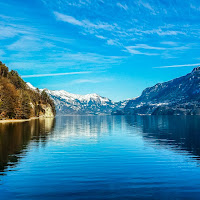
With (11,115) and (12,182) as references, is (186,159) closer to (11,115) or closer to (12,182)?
(12,182)

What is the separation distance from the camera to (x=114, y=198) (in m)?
19.5

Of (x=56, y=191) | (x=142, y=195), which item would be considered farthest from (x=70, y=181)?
(x=142, y=195)

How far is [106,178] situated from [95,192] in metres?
4.99

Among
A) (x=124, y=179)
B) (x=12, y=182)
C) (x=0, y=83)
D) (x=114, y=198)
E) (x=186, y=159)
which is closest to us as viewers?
(x=114, y=198)

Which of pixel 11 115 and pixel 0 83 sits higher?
pixel 0 83

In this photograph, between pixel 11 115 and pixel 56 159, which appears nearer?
pixel 56 159

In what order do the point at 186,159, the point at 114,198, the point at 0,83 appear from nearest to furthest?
1. the point at 114,198
2. the point at 186,159
3. the point at 0,83

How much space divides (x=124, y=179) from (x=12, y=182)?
11238 mm

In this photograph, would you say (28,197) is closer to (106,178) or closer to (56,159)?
(106,178)

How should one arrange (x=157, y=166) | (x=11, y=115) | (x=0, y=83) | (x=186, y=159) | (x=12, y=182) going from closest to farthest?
(x=12, y=182)
(x=157, y=166)
(x=186, y=159)
(x=0, y=83)
(x=11, y=115)

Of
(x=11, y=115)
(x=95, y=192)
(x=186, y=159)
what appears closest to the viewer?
(x=95, y=192)

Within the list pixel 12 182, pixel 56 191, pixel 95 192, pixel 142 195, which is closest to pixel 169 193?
pixel 142 195

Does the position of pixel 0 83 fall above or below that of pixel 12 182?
above

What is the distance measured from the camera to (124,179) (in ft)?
83.3
